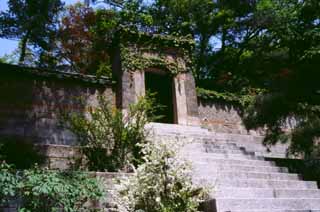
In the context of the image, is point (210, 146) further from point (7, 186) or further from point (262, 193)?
point (7, 186)

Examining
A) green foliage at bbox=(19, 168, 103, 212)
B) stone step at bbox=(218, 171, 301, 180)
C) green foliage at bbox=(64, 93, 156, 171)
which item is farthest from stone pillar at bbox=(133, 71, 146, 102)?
green foliage at bbox=(19, 168, 103, 212)

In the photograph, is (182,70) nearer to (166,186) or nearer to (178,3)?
(178,3)

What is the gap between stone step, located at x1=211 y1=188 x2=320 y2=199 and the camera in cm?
545

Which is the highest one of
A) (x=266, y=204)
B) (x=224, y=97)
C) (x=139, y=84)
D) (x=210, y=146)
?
(x=139, y=84)

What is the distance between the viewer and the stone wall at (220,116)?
11.7m

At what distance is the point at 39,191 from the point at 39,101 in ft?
18.1

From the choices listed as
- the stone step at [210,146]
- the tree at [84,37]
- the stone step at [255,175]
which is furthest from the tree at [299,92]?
the tree at [84,37]

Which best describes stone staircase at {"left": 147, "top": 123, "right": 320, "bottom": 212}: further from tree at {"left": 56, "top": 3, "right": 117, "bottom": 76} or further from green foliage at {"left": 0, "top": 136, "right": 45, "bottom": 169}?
tree at {"left": 56, "top": 3, "right": 117, "bottom": 76}

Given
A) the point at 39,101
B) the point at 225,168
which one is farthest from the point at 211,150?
the point at 39,101

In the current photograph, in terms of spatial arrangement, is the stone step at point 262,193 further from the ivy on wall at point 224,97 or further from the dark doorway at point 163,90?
the ivy on wall at point 224,97

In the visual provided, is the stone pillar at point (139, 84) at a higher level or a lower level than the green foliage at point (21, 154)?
higher

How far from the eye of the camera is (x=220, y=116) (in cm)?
1202

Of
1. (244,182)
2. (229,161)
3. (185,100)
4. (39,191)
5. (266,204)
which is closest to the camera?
(39,191)

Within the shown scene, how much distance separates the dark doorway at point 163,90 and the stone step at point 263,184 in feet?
17.0
